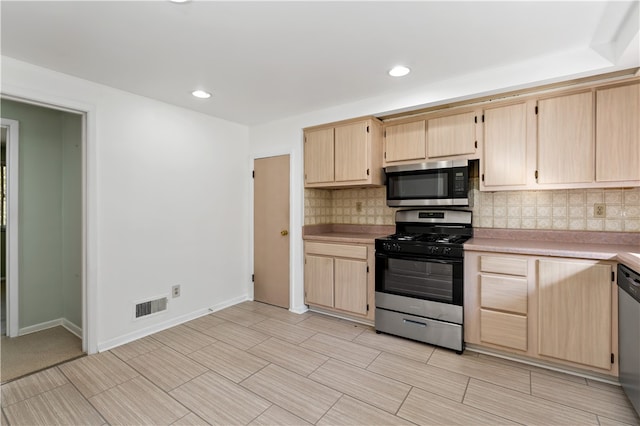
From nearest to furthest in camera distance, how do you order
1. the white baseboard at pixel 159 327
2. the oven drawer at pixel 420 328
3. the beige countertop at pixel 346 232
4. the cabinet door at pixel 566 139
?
the cabinet door at pixel 566 139
the oven drawer at pixel 420 328
the white baseboard at pixel 159 327
the beige countertop at pixel 346 232

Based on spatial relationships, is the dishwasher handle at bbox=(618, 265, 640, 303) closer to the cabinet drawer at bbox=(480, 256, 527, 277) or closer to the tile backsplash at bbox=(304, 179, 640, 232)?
the cabinet drawer at bbox=(480, 256, 527, 277)

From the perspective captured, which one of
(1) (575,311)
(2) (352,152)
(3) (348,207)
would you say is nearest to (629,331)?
Result: (1) (575,311)

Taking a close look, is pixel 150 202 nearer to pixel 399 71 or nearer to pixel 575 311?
pixel 399 71

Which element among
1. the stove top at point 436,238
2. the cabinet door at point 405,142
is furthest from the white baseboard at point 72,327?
the cabinet door at point 405,142

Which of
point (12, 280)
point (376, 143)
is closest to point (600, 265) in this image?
point (376, 143)

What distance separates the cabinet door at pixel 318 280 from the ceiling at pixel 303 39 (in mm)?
1825

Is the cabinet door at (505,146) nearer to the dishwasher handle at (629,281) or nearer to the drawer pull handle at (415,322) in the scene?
the dishwasher handle at (629,281)

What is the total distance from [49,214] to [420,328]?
12.7 ft

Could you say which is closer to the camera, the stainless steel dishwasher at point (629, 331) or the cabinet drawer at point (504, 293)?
the stainless steel dishwasher at point (629, 331)

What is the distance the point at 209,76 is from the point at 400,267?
7.63ft

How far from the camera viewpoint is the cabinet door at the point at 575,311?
2070 millimetres

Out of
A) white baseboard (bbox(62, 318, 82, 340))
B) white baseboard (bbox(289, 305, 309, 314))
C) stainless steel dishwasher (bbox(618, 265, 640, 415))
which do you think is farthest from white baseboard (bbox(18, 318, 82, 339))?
stainless steel dishwasher (bbox(618, 265, 640, 415))

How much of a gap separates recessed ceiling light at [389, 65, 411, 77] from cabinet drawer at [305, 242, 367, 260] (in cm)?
160

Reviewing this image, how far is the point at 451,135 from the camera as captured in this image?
9.30 feet
